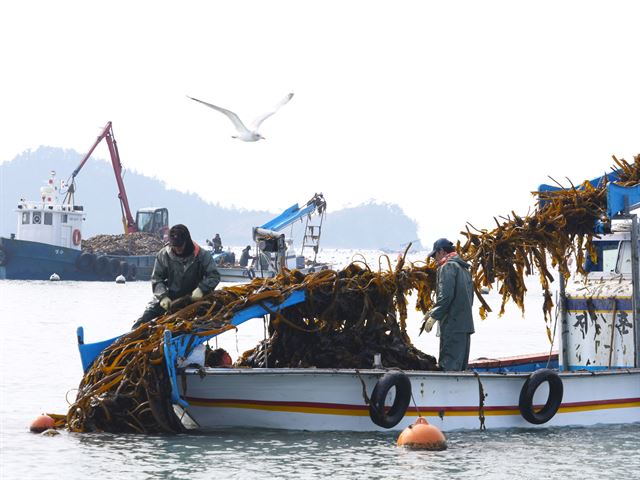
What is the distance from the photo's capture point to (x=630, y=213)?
46.7 ft

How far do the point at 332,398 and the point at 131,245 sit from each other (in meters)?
71.5

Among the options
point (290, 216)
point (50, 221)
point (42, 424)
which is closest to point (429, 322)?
point (42, 424)

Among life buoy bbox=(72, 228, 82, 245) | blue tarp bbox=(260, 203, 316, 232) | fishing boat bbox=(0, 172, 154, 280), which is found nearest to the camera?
blue tarp bbox=(260, 203, 316, 232)

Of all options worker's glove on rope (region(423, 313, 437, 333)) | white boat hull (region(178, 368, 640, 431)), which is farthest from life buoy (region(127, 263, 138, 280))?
worker's glove on rope (region(423, 313, 437, 333))

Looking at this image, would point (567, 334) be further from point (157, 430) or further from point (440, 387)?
point (157, 430)

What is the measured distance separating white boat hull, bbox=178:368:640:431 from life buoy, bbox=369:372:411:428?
5.4 inches

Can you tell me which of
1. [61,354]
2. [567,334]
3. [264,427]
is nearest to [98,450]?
[264,427]

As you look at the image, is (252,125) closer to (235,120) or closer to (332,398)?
(235,120)

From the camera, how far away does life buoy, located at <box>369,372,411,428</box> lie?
12188 millimetres

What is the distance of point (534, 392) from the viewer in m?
13.3

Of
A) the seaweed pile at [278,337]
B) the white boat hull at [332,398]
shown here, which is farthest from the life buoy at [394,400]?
the seaweed pile at [278,337]

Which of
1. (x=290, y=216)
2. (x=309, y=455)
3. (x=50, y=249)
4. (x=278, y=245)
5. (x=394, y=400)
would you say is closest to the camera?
(x=309, y=455)

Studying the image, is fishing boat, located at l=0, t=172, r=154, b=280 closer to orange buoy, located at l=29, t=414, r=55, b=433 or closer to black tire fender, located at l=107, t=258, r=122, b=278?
black tire fender, located at l=107, t=258, r=122, b=278

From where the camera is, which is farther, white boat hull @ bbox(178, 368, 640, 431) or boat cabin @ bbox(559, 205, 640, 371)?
boat cabin @ bbox(559, 205, 640, 371)
